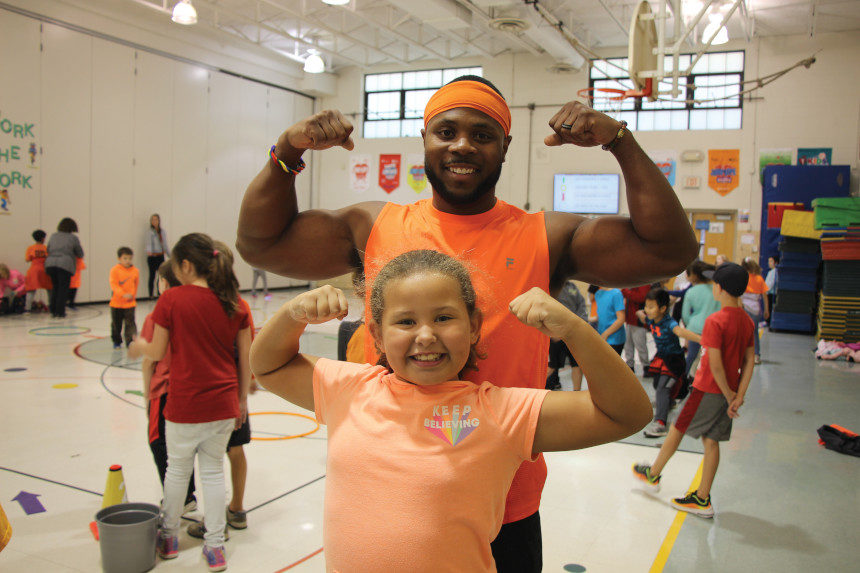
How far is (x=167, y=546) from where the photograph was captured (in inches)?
139

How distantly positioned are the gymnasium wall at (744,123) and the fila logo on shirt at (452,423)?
1465 cm

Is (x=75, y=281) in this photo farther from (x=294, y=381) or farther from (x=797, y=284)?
(x=797, y=284)

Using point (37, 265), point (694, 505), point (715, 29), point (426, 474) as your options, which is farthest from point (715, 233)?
point (426, 474)

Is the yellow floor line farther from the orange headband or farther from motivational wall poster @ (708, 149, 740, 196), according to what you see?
motivational wall poster @ (708, 149, 740, 196)

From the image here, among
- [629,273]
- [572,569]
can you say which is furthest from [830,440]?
[629,273]

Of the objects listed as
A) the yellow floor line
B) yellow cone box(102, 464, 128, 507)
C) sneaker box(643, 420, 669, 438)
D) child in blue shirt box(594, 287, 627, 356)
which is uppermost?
child in blue shirt box(594, 287, 627, 356)

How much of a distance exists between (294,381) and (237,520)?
9.10 ft

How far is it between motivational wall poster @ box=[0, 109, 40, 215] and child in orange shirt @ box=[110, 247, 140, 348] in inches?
197

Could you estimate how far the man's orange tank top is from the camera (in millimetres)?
1569

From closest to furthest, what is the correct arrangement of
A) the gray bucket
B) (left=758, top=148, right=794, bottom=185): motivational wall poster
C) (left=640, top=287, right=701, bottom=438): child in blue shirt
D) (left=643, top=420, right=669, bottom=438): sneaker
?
the gray bucket → (left=640, top=287, right=701, bottom=438): child in blue shirt → (left=643, top=420, right=669, bottom=438): sneaker → (left=758, top=148, right=794, bottom=185): motivational wall poster

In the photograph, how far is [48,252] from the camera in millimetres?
11523

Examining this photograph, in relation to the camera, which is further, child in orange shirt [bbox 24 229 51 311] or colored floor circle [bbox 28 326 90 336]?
child in orange shirt [bbox 24 229 51 311]

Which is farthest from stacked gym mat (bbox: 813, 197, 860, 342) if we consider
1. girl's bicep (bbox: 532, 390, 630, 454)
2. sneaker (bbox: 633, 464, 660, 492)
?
girl's bicep (bbox: 532, 390, 630, 454)

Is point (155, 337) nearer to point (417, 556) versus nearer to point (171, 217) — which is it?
point (417, 556)
